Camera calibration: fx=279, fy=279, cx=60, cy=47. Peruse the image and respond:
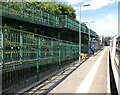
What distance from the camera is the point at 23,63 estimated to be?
1027 cm

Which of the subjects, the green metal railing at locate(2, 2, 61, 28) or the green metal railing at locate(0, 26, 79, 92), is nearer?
the green metal railing at locate(0, 26, 79, 92)

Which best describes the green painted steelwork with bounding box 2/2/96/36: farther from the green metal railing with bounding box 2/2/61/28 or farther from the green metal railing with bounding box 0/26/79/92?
the green metal railing with bounding box 0/26/79/92

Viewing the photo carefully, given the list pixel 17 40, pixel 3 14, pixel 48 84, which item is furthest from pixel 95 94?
pixel 3 14

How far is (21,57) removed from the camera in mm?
9969

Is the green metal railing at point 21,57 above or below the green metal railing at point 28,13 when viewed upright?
below

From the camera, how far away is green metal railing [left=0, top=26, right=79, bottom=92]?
28.2ft

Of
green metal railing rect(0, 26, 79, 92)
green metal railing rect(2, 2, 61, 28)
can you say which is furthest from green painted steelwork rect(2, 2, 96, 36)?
green metal railing rect(0, 26, 79, 92)

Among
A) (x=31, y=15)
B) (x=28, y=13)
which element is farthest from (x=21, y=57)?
(x=31, y=15)

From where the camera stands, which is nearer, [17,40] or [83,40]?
[17,40]

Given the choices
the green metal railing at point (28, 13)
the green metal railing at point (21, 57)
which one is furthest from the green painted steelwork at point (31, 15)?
the green metal railing at point (21, 57)

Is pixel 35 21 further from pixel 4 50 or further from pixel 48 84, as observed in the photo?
pixel 4 50

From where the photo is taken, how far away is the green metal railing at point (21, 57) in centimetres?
859

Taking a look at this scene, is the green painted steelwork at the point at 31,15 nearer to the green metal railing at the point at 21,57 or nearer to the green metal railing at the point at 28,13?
the green metal railing at the point at 28,13

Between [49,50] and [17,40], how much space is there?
5.87 metres
